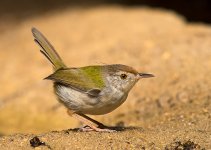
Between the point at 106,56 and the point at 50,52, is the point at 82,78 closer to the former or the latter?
the point at 50,52

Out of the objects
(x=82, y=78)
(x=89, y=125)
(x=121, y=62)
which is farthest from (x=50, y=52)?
(x=121, y=62)

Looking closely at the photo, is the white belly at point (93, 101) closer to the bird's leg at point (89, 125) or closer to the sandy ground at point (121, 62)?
the bird's leg at point (89, 125)

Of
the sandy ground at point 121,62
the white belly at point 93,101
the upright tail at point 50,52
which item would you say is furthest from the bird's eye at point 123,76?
the upright tail at point 50,52

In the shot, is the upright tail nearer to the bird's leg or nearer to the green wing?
the green wing

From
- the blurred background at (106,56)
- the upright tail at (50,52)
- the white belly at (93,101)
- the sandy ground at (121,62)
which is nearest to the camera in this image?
the sandy ground at (121,62)

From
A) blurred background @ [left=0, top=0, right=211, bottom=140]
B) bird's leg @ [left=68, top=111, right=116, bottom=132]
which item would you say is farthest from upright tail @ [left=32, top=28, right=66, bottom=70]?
blurred background @ [left=0, top=0, right=211, bottom=140]

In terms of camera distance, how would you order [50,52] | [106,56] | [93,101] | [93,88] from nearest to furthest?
1. [93,101]
2. [93,88]
3. [50,52]
4. [106,56]

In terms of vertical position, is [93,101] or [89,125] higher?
[93,101]
